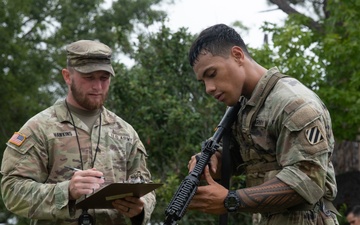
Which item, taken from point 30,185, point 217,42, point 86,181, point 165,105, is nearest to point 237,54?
point 217,42

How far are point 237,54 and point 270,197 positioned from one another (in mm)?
825

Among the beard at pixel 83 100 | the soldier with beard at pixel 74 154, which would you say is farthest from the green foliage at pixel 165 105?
the beard at pixel 83 100

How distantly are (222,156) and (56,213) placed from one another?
115 centimetres

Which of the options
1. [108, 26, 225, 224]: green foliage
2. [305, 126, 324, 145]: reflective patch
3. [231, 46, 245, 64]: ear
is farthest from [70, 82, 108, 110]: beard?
[108, 26, 225, 224]: green foliage

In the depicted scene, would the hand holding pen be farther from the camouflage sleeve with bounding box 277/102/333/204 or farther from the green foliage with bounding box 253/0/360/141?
the green foliage with bounding box 253/0/360/141

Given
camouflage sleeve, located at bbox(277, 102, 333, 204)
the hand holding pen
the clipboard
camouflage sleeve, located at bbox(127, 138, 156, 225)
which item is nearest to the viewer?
camouflage sleeve, located at bbox(277, 102, 333, 204)

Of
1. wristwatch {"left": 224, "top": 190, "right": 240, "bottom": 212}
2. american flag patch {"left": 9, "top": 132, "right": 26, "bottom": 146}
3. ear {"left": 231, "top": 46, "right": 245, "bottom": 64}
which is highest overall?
ear {"left": 231, "top": 46, "right": 245, "bottom": 64}

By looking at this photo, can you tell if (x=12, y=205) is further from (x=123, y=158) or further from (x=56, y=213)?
(x=123, y=158)

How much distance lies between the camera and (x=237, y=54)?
15.8 ft

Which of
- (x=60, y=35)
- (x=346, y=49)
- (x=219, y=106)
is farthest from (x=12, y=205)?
(x=60, y=35)

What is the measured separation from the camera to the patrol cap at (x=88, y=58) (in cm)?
575

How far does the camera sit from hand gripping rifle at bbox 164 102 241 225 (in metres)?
4.57

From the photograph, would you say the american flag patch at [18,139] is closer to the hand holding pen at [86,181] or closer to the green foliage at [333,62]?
the hand holding pen at [86,181]

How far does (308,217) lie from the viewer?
4.74m
